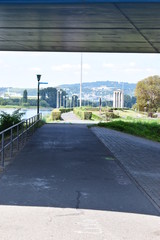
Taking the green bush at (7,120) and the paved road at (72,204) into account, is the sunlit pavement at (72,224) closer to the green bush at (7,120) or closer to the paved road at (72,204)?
the paved road at (72,204)

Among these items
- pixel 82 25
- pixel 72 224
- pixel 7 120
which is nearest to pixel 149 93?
pixel 7 120

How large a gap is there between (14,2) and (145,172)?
5261 millimetres

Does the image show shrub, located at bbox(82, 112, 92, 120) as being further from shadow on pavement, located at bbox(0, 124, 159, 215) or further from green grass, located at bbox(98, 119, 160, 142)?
shadow on pavement, located at bbox(0, 124, 159, 215)

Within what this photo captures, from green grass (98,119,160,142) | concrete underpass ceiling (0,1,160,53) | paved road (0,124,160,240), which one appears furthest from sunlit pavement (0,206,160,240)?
green grass (98,119,160,142)

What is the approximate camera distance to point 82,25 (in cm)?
1459

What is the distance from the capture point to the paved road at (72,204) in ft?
18.7

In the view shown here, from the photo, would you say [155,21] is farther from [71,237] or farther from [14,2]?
[71,237]

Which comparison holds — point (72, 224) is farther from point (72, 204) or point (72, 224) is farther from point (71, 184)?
point (71, 184)

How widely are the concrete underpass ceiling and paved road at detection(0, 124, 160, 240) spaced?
165 inches

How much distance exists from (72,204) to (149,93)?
79585mm

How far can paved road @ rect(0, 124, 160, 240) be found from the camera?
5707 millimetres

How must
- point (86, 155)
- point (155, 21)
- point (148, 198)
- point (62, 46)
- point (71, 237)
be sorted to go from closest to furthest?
1. point (71, 237)
2. point (148, 198)
3. point (155, 21)
4. point (86, 155)
5. point (62, 46)

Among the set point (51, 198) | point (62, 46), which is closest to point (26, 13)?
point (51, 198)

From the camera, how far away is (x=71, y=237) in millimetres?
5453
